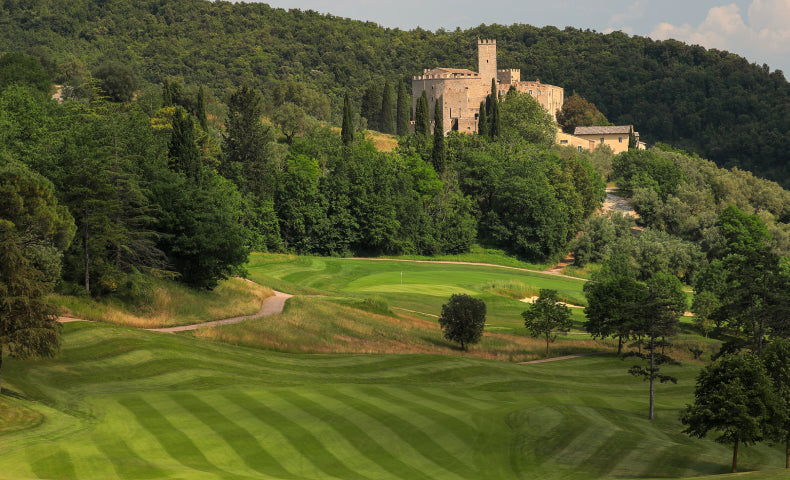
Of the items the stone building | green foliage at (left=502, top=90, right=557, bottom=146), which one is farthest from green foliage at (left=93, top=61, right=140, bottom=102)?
the stone building

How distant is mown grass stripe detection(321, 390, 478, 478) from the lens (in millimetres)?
27156

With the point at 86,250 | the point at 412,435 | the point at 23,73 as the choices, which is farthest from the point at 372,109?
the point at 412,435

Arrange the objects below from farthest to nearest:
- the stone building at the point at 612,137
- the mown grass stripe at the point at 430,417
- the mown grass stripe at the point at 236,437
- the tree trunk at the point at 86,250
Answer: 1. the stone building at the point at 612,137
2. the tree trunk at the point at 86,250
3. the mown grass stripe at the point at 430,417
4. the mown grass stripe at the point at 236,437

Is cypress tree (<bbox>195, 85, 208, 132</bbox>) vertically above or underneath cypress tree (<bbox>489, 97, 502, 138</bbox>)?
underneath

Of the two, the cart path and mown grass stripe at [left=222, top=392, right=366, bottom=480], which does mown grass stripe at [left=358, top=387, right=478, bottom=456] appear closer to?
mown grass stripe at [left=222, top=392, right=366, bottom=480]

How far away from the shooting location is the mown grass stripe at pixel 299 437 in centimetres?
2555

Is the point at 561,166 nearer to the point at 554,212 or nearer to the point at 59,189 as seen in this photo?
the point at 554,212

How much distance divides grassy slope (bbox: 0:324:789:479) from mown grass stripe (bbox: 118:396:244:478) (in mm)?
68

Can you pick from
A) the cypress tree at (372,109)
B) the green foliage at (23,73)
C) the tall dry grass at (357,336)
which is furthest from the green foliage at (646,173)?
the green foliage at (23,73)

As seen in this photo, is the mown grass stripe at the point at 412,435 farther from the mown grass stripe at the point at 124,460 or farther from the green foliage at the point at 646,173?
the green foliage at the point at 646,173

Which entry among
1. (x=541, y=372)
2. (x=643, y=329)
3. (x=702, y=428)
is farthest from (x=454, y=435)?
(x=541, y=372)

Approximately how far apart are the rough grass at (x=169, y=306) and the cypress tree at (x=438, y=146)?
209 ft

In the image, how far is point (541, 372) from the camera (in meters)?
51.2

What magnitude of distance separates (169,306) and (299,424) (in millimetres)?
28835
